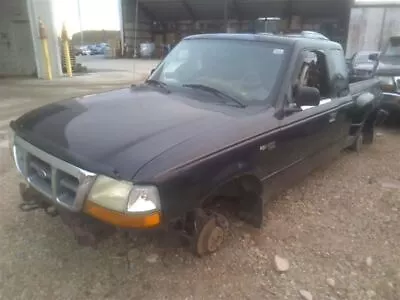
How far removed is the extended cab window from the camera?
3.34 meters

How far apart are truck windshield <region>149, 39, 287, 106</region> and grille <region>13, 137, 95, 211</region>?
1.48 metres

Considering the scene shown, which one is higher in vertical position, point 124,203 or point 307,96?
point 307,96

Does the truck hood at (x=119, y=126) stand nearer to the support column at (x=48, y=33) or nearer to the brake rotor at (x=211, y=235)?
the brake rotor at (x=211, y=235)

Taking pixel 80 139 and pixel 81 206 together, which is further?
pixel 80 139

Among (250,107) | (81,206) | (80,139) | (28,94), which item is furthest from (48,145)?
(28,94)

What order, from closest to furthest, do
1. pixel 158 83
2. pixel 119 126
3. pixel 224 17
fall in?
pixel 119 126, pixel 158 83, pixel 224 17

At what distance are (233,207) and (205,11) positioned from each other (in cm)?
3096

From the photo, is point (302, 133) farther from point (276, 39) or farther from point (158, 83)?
point (158, 83)

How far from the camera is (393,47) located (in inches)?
329

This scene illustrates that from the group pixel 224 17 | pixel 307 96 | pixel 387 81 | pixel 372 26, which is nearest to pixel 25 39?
pixel 387 81

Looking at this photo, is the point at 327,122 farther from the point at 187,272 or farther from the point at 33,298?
the point at 33,298

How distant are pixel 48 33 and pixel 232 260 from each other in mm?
12791

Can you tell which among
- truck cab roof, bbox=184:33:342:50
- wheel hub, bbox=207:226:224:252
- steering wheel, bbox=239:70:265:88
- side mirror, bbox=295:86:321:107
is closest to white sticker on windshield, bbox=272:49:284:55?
truck cab roof, bbox=184:33:342:50

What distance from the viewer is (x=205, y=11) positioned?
31.6m
